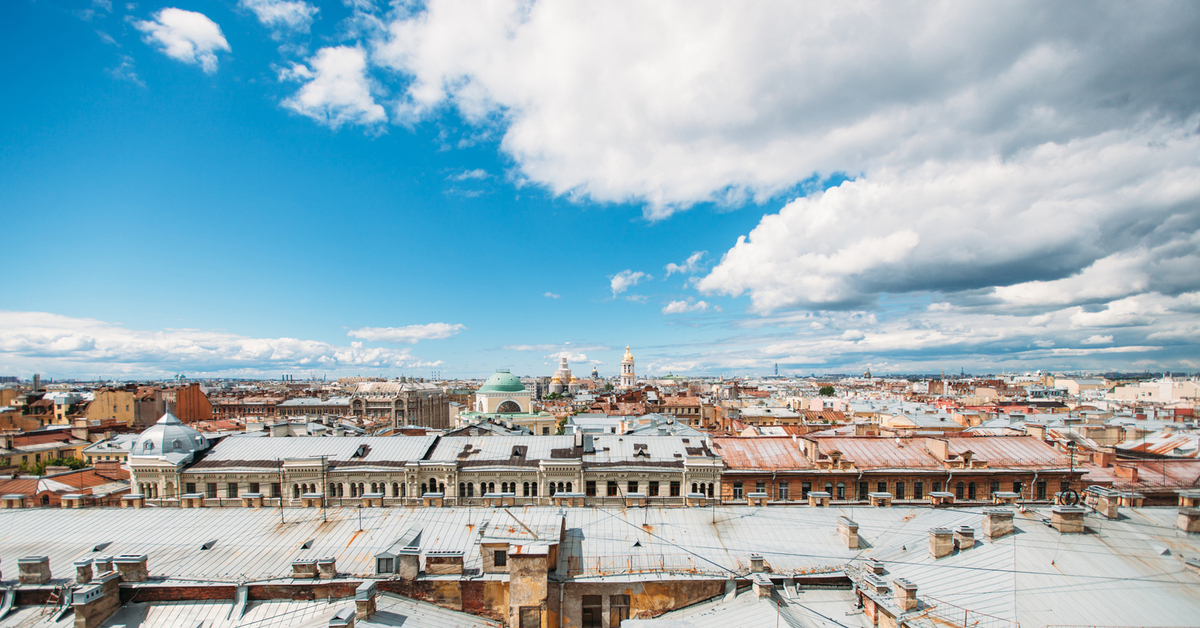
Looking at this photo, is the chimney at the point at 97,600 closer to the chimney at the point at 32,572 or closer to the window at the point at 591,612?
the chimney at the point at 32,572

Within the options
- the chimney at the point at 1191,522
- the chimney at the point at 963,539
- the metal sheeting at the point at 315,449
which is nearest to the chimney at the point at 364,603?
the chimney at the point at 963,539

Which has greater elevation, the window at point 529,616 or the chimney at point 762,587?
the chimney at point 762,587

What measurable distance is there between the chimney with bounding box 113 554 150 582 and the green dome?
8070cm

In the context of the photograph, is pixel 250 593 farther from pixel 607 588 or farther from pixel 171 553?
pixel 607 588

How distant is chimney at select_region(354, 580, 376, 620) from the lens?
64.3ft

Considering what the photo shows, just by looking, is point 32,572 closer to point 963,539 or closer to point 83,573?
point 83,573

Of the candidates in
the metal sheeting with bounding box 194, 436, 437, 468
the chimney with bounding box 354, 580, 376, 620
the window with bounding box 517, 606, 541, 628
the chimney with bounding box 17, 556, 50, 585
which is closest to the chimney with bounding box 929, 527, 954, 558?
the window with bounding box 517, 606, 541, 628

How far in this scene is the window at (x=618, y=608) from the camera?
21938mm

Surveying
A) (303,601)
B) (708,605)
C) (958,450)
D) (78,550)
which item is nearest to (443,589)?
(303,601)

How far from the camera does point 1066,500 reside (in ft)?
112

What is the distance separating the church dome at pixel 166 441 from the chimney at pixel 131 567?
25943 mm

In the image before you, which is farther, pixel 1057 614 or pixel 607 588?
pixel 607 588

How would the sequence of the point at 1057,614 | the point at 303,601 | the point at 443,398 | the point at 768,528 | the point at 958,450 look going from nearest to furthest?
the point at 1057,614
the point at 303,601
the point at 768,528
the point at 958,450
the point at 443,398

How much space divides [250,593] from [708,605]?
1686 cm
